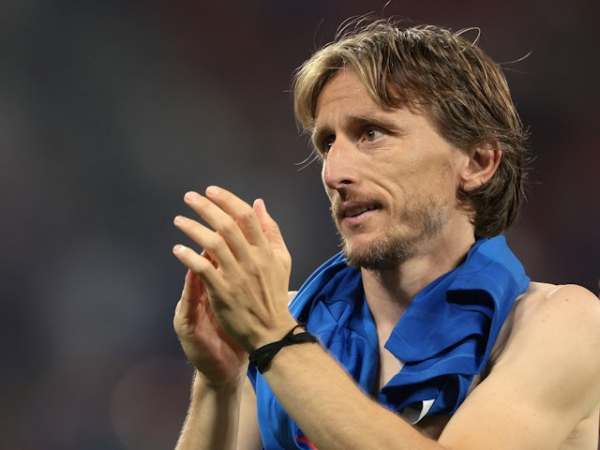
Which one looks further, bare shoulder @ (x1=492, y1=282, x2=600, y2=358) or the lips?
the lips

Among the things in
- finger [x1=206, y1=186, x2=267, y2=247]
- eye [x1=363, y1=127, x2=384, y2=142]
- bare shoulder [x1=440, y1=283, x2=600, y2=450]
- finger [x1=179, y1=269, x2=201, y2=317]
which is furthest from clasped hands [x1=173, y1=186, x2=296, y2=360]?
eye [x1=363, y1=127, x2=384, y2=142]

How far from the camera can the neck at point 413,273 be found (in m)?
2.05

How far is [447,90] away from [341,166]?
35 cm

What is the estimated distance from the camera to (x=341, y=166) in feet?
6.43

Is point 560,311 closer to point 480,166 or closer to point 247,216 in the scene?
point 480,166

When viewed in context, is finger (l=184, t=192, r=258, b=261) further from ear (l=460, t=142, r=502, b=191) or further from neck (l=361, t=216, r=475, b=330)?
ear (l=460, t=142, r=502, b=191)

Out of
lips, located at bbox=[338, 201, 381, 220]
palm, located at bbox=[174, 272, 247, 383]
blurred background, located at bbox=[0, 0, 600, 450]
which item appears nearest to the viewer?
palm, located at bbox=[174, 272, 247, 383]

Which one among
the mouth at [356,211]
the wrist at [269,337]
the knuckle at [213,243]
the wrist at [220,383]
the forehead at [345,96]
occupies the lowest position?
the wrist at [220,383]

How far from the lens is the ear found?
2.14 metres

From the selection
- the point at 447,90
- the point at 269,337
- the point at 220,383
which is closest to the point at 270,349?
the point at 269,337

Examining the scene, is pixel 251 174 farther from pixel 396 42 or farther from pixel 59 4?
pixel 396 42

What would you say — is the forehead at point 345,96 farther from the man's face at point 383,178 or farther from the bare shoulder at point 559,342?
the bare shoulder at point 559,342

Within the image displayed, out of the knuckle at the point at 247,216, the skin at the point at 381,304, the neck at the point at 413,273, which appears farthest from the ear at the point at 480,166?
the knuckle at the point at 247,216

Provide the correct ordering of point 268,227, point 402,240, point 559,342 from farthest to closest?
1. point 402,240
2. point 559,342
3. point 268,227
